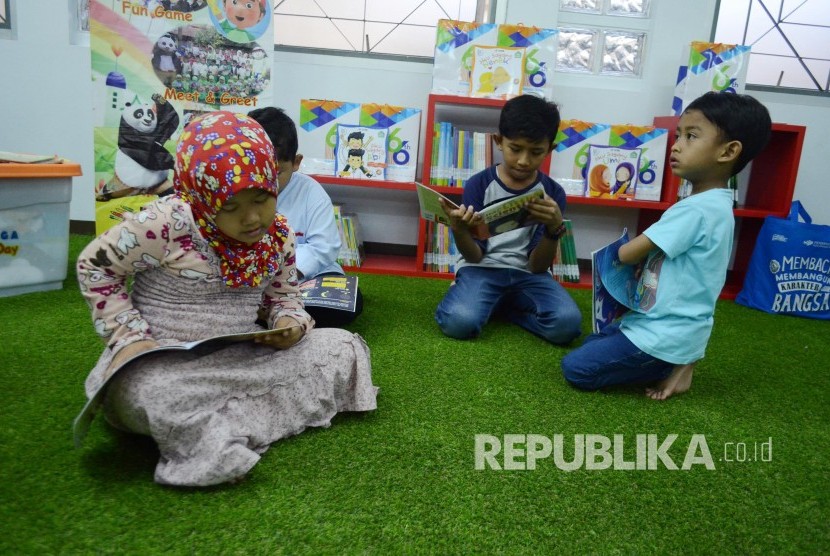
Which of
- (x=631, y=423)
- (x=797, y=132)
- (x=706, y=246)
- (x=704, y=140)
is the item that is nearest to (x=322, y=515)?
(x=631, y=423)

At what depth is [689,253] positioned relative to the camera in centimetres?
142

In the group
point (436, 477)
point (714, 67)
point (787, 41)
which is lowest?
point (436, 477)

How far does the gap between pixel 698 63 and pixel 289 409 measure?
2446mm

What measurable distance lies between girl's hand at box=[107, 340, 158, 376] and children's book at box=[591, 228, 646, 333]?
110 cm

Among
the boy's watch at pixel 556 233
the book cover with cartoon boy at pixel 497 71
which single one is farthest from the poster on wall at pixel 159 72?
the boy's watch at pixel 556 233

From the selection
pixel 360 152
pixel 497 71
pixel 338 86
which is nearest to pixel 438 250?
pixel 360 152

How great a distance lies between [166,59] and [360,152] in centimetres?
88

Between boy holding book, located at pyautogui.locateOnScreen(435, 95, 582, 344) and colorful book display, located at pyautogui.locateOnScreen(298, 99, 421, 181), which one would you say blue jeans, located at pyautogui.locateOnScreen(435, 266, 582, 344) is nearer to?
boy holding book, located at pyautogui.locateOnScreen(435, 95, 582, 344)

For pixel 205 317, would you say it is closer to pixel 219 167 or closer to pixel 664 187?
pixel 219 167

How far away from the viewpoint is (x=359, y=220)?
293 centimetres

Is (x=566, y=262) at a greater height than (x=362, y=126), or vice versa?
(x=362, y=126)

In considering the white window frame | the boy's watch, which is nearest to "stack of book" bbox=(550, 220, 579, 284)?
the boy's watch

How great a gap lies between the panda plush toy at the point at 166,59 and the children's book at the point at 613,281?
1843 mm

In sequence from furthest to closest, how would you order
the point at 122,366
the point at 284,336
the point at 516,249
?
the point at 516,249 → the point at 284,336 → the point at 122,366
